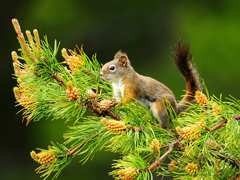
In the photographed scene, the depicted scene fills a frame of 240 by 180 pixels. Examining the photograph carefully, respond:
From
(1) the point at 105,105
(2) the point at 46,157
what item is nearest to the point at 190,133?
(1) the point at 105,105

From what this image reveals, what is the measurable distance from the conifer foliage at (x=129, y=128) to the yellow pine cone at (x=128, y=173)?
0.4 inches

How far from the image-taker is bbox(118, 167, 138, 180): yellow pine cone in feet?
1.73

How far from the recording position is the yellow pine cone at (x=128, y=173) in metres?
0.53

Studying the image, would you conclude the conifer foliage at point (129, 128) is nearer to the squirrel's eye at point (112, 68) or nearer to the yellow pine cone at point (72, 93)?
the yellow pine cone at point (72, 93)

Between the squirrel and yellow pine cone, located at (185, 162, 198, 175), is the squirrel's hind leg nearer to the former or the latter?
the squirrel

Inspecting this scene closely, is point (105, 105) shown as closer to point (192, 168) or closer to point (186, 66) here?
point (192, 168)

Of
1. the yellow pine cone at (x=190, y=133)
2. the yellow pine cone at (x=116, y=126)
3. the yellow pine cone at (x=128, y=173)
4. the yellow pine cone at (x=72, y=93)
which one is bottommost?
the yellow pine cone at (x=128, y=173)

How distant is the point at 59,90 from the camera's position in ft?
2.29

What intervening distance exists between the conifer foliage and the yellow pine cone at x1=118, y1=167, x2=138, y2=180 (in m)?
0.01

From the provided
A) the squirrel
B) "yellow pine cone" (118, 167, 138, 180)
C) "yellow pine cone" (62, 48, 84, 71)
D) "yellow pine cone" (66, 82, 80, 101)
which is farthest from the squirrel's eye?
"yellow pine cone" (118, 167, 138, 180)

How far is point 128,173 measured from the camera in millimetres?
528

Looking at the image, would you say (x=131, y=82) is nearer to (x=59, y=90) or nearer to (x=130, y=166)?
(x=59, y=90)

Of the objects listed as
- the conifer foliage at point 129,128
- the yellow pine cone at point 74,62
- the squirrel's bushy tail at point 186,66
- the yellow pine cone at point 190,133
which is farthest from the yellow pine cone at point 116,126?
the squirrel's bushy tail at point 186,66

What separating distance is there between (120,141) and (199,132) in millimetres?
190
